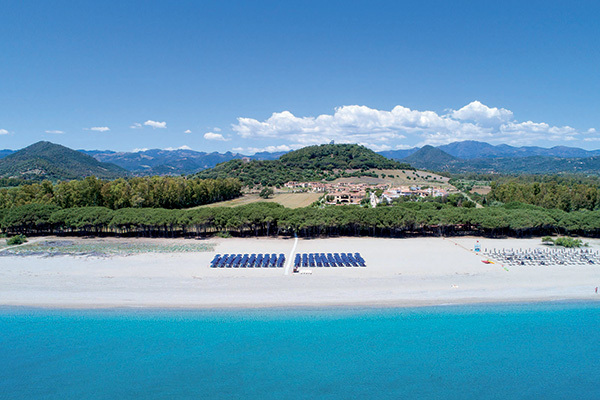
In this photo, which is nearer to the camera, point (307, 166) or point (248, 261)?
point (248, 261)

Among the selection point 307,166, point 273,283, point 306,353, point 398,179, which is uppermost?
point 307,166

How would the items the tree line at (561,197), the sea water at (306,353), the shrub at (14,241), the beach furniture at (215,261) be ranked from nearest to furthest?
the sea water at (306,353), the beach furniture at (215,261), the shrub at (14,241), the tree line at (561,197)

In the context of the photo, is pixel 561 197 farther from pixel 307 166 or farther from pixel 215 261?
pixel 307 166

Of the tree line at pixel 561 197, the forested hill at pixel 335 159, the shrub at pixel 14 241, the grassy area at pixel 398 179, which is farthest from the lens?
the forested hill at pixel 335 159

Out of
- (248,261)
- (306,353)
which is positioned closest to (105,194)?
(248,261)

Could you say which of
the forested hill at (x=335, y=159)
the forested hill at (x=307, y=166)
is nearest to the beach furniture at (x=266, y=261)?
the forested hill at (x=307, y=166)

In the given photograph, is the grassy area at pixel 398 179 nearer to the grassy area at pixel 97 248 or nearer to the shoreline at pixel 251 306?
the grassy area at pixel 97 248

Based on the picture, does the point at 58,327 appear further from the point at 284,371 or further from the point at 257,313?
the point at 284,371

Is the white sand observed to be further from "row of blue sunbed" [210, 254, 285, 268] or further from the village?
the village
